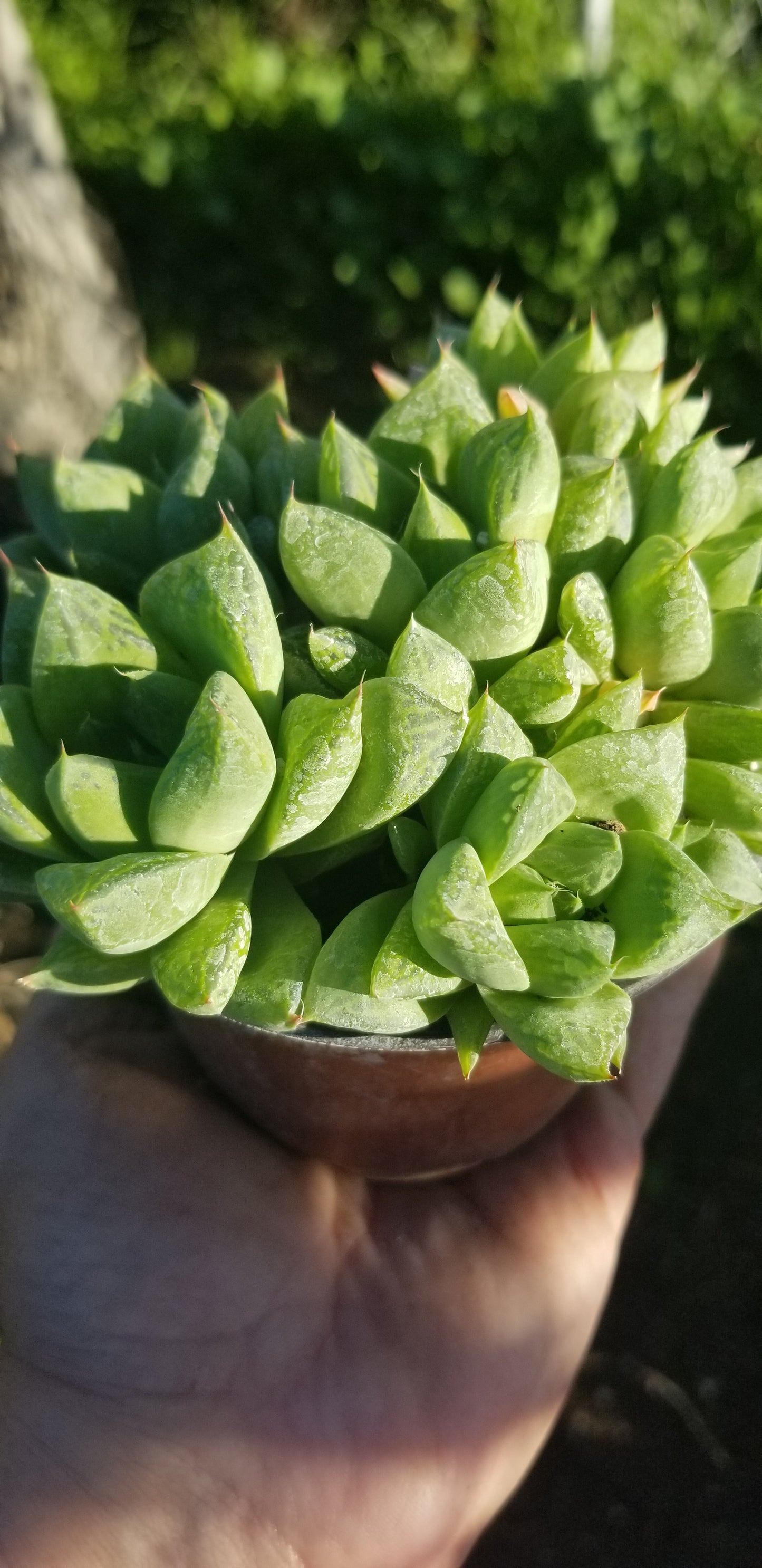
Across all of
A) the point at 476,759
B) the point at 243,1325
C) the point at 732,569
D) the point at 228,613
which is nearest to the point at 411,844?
the point at 476,759

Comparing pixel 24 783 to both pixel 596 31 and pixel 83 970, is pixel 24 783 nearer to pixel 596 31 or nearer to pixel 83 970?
pixel 83 970

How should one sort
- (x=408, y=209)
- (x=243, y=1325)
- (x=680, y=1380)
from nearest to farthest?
(x=243, y=1325) < (x=680, y=1380) < (x=408, y=209)

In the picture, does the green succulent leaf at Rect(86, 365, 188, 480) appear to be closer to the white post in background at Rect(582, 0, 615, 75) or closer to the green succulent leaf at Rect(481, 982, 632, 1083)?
the green succulent leaf at Rect(481, 982, 632, 1083)

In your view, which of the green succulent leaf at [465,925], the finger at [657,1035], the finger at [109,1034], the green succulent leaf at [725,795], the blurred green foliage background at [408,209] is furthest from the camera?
the blurred green foliage background at [408,209]

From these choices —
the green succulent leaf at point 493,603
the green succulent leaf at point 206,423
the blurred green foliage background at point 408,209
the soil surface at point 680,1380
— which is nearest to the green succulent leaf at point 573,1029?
the green succulent leaf at point 493,603

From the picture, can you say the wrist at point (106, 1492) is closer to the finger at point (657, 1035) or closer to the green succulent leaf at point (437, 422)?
the finger at point (657, 1035)

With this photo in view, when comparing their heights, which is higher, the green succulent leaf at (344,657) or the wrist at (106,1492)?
the green succulent leaf at (344,657)

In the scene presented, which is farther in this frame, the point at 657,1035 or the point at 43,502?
the point at 657,1035
